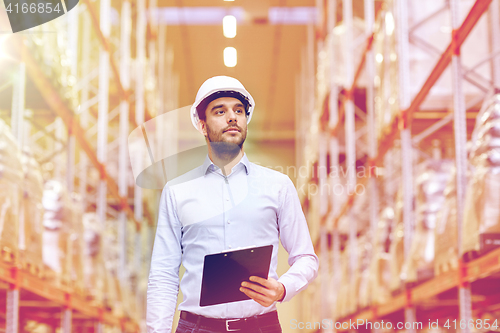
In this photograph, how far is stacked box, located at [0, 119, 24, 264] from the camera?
3961mm

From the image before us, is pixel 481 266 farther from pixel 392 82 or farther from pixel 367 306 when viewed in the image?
pixel 367 306

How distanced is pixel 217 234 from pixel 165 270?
216 mm

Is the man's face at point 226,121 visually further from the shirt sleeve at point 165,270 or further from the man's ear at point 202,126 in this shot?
the shirt sleeve at point 165,270

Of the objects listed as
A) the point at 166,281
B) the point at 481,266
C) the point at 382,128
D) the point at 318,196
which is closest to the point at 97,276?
the point at 382,128

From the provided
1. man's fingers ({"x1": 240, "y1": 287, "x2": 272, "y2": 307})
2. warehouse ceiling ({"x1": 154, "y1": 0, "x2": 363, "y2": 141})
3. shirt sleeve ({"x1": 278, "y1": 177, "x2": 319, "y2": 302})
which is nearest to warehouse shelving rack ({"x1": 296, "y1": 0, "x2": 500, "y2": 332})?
warehouse ceiling ({"x1": 154, "y1": 0, "x2": 363, "y2": 141})

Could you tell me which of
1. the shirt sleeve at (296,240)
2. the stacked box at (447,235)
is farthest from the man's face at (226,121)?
the stacked box at (447,235)

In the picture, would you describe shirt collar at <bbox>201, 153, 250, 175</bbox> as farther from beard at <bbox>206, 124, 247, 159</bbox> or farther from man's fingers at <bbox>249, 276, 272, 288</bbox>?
man's fingers at <bbox>249, 276, 272, 288</bbox>

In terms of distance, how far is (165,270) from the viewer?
218cm

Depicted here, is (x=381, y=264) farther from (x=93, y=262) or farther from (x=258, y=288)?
(x=258, y=288)

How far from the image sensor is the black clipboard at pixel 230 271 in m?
1.95

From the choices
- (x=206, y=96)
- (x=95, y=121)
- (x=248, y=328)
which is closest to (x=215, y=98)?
(x=206, y=96)

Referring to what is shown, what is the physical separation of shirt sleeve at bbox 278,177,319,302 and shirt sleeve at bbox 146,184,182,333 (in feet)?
1.23

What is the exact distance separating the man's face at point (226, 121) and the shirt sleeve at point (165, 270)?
275mm

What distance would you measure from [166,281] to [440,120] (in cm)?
499
